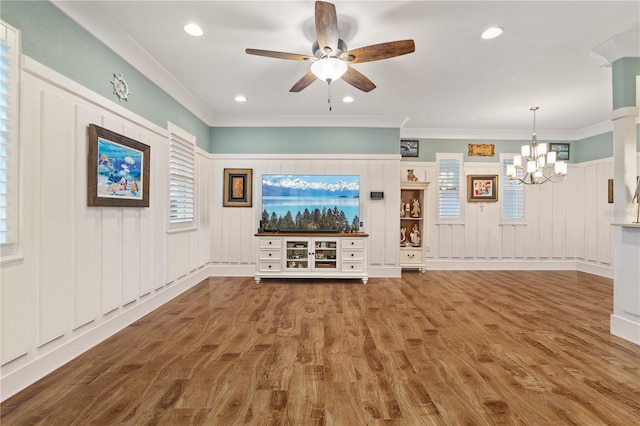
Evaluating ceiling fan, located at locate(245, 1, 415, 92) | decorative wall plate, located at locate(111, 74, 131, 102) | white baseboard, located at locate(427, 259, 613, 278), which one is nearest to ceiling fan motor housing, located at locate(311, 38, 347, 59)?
ceiling fan, located at locate(245, 1, 415, 92)

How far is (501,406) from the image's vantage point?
5.66ft

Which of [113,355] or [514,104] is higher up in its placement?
[514,104]

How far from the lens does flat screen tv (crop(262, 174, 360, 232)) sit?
504 cm

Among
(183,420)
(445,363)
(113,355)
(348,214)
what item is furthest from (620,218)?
(113,355)

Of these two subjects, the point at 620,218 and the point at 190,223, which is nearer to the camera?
the point at 620,218

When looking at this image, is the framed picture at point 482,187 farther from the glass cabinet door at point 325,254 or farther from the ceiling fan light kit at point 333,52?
the ceiling fan light kit at point 333,52

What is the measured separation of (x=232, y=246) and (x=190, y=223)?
1.11 metres

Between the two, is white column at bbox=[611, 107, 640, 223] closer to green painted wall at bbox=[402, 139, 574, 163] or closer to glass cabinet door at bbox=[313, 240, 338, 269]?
green painted wall at bbox=[402, 139, 574, 163]

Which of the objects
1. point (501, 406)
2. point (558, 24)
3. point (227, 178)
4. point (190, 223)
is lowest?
point (501, 406)

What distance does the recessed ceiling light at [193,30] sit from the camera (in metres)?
2.59

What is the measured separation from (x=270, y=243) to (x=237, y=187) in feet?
4.16

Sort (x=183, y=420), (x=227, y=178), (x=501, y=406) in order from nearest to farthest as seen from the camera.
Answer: (x=183, y=420), (x=501, y=406), (x=227, y=178)

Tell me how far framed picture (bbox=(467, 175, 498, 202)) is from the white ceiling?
1.25 metres

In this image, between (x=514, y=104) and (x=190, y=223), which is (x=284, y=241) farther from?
(x=514, y=104)
